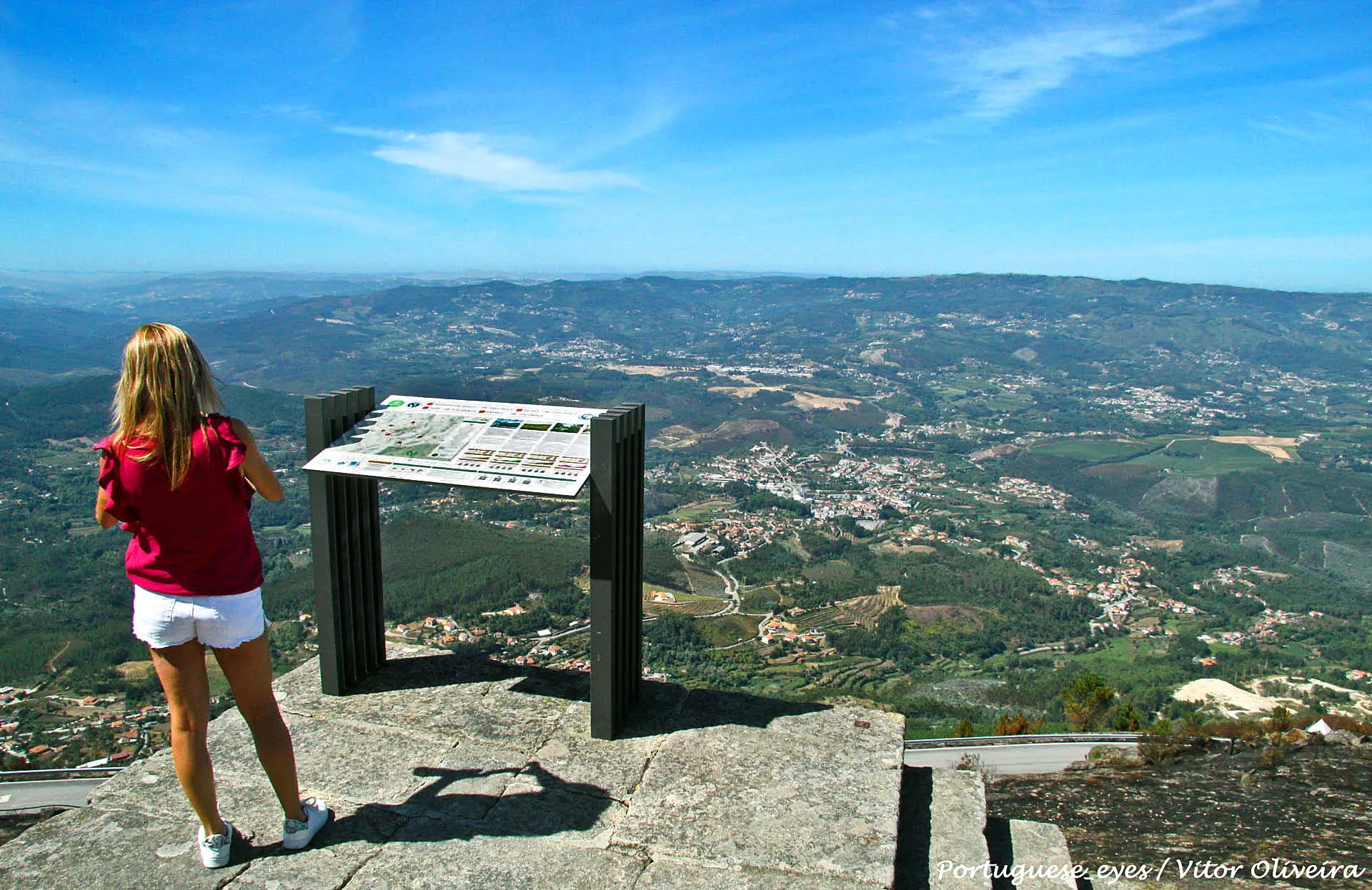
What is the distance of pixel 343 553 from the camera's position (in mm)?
4195

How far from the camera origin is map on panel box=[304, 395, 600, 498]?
11.7 ft

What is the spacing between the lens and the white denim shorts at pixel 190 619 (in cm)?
238

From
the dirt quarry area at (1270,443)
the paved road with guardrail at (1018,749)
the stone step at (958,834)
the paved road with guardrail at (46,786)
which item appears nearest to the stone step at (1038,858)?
the stone step at (958,834)

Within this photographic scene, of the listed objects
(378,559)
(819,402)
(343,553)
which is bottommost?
(819,402)

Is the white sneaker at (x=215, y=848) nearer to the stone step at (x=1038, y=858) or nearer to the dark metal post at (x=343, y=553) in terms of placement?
the dark metal post at (x=343, y=553)

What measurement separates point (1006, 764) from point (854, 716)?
9777 millimetres

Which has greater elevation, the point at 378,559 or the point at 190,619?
the point at 190,619

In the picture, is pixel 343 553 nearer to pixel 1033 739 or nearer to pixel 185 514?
pixel 185 514

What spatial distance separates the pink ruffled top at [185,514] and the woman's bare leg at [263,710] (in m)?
0.27

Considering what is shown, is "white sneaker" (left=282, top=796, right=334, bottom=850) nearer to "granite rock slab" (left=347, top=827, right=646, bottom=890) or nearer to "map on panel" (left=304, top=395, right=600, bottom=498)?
"granite rock slab" (left=347, top=827, right=646, bottom=890)

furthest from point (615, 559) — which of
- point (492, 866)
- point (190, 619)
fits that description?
point (190, 619)

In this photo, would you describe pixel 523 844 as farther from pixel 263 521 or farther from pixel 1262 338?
pixel 1262 338

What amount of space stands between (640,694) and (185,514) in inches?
102

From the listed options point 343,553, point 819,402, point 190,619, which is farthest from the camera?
point 819,402
